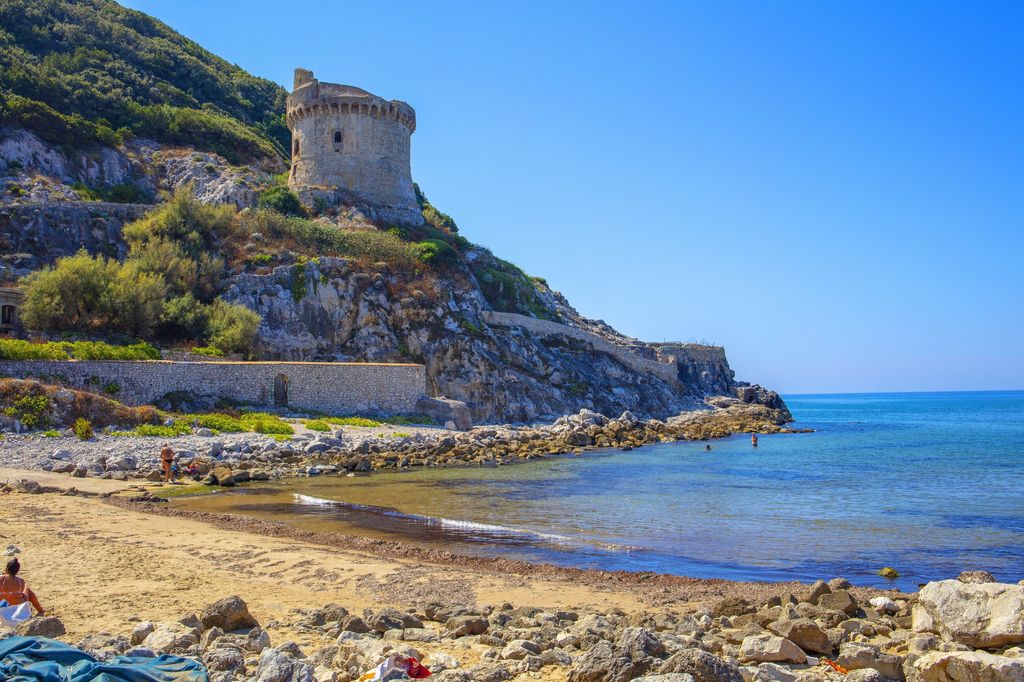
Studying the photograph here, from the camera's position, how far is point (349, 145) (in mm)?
49312

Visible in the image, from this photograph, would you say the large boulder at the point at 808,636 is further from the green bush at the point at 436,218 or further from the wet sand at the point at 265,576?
the green bush at the point at 436,218

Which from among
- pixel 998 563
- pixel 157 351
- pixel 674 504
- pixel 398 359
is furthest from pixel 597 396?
pixel 998 563

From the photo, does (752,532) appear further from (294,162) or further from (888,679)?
(294,162)

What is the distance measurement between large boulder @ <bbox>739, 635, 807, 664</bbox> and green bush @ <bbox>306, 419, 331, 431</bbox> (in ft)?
74.2

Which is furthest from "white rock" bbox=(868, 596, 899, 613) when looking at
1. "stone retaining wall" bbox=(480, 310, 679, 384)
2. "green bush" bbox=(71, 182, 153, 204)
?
"green bush" bbox=(71, 182, 153, 204)

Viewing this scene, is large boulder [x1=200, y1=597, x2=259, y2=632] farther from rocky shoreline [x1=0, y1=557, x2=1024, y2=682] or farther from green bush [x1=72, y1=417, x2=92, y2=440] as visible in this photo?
green bush [x1=72, y1=417, x2=92, y2=440]

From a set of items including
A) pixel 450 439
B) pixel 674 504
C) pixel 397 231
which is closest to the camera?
pixel 674 504

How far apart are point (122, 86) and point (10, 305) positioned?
31.3 meters

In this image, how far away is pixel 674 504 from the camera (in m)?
17.3

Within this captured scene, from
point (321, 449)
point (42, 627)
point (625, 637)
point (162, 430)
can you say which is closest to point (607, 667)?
point (625, 637)

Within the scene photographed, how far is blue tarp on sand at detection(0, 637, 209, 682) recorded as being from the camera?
5.07 m

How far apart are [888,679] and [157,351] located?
28729 millimetres

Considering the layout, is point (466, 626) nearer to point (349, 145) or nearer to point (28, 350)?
point (28, 350)

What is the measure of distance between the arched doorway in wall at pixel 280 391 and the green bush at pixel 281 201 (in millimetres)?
17825
